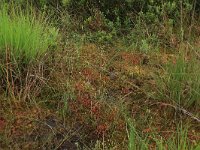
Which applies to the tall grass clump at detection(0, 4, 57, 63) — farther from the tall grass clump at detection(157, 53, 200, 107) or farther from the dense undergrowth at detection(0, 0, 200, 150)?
the tall grass clump at detection(157, 53, 200, 107)

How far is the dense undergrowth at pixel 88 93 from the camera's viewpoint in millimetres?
3797

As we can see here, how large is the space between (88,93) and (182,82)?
88 centimetres

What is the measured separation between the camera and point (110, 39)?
553 cm

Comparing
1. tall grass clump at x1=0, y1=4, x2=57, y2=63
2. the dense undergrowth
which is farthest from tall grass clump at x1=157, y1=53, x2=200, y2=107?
tall grass clump at x1=0, y1=4, x2=57, y2=63

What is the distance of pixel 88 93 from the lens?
14.0 feet

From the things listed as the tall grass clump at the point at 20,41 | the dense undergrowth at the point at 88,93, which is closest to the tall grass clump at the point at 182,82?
the dense undergrowth at the point at 88,93

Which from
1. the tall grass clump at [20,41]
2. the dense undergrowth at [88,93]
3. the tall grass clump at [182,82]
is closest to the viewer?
the dense undergrowth at [88,93]

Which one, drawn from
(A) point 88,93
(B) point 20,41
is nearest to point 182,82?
(A) point 88,93

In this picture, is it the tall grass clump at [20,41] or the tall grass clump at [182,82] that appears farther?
the tall grass clump at [20,41]

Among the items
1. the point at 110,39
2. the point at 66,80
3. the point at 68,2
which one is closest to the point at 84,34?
the point at 110,39

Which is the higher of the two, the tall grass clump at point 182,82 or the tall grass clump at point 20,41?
the tall grass clump at point 20,41

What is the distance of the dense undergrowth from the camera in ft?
12.5

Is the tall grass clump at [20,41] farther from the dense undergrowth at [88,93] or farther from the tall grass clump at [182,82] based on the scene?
the tall grass clump at [182,82]

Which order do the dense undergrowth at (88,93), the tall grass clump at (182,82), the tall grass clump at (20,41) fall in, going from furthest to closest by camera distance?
1. the tall grass clump at (20,41)
2. the tall grass clump at (182,82)
3. the dense undergrowth at (88,93)
